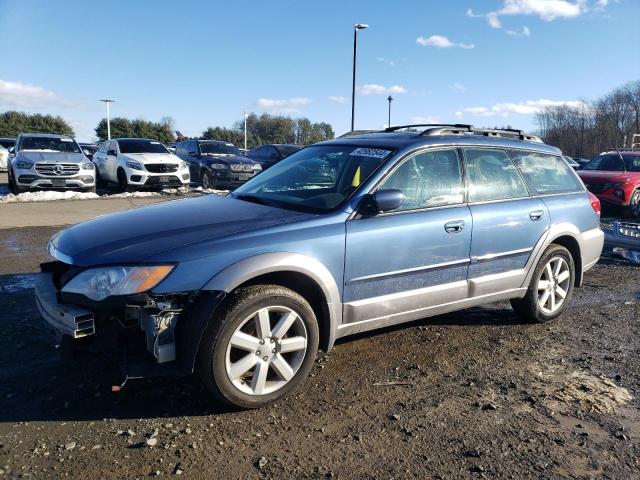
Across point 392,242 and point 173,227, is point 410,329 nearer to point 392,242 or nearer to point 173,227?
point 392,242

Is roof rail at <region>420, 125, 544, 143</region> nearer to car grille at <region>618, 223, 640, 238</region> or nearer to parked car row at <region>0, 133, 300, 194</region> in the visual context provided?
car grille at <region>618, 223, 640, 238</region>

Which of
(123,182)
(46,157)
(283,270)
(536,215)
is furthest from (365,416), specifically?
(123,182)

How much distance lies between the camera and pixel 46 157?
42.9ft

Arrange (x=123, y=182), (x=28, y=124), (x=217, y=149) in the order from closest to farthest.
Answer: (x=123, y=182) → (x=217, y=149) → (x=28, y=124)

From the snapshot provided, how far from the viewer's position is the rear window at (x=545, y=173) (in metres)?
4.79

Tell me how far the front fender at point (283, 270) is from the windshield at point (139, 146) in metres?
13.5

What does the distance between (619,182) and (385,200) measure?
10.9 meters

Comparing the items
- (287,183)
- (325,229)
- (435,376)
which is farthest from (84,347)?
(435,376)

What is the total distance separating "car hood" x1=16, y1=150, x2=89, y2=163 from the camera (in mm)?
12898

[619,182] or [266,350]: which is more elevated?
[619,182]

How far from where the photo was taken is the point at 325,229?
11.3 ft

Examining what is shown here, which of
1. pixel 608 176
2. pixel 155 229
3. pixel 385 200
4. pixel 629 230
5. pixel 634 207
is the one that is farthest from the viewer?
pixel 608 176

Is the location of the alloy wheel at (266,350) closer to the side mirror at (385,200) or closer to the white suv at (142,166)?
the side mirror at (385,200)

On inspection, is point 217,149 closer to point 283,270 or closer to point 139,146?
point 139,146
